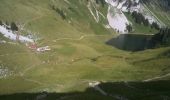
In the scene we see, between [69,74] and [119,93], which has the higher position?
[69,74]

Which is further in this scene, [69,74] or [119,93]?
[69,74]

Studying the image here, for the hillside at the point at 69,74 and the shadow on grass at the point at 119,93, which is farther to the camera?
the hillside at the point at 69,74

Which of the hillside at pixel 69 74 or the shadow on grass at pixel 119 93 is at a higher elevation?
the hillside at pixel 69 74

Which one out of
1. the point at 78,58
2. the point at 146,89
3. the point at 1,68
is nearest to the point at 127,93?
the point at 146,89

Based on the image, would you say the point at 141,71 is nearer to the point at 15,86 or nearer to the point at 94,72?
the point at 94,72

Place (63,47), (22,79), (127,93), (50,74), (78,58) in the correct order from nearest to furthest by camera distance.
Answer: (127,93) < (22,79) < (50,74) < (78,58) < (63,47)

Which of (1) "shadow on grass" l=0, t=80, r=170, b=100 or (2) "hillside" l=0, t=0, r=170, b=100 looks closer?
(1) "shadow on grass" l=0, t=80, r=170, b=100

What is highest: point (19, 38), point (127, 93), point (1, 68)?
point (19, 38)

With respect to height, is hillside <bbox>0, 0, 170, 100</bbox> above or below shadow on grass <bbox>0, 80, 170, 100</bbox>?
above
